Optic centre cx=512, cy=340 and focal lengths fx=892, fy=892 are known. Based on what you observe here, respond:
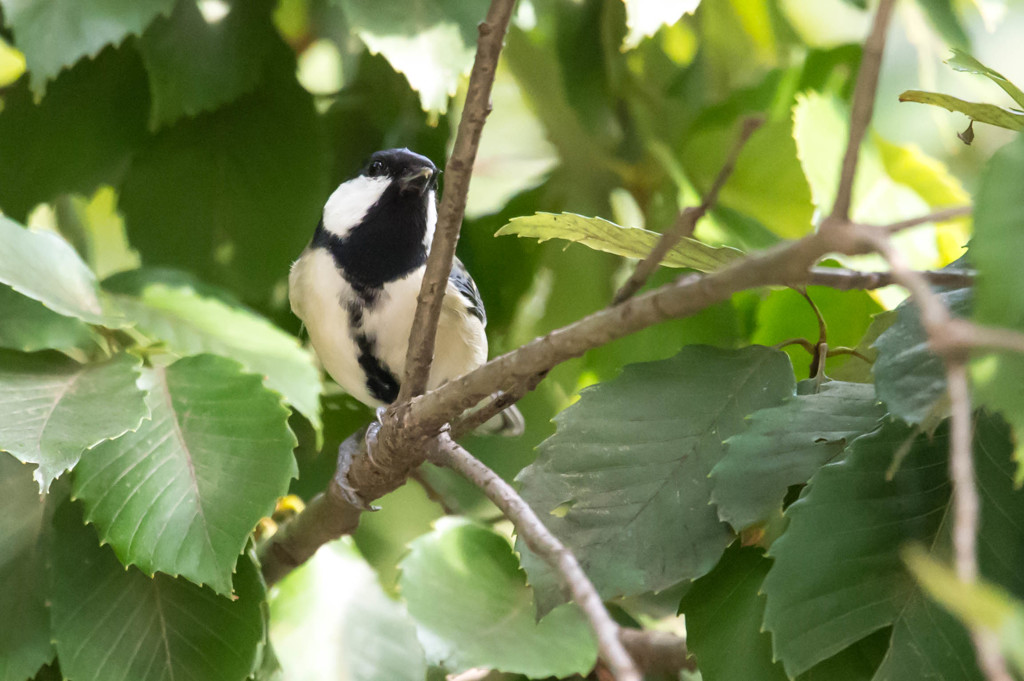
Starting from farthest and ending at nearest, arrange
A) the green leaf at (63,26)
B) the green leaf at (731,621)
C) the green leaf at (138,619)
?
1. the green leaf at (63,26)
2. the green leaf at (138,619)
3. the green leaf at (731,621)

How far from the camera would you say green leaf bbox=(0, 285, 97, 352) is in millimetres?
755

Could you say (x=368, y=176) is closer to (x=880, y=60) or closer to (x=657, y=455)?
(x=657, y=455)

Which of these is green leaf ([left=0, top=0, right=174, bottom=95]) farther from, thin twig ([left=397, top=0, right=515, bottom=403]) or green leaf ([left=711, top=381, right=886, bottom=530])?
green leaf ([left=711, top=381, right=886, bottom=530])

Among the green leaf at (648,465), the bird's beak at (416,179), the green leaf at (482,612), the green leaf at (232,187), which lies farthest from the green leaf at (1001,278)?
the green leaf at (232,187)

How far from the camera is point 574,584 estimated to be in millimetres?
362

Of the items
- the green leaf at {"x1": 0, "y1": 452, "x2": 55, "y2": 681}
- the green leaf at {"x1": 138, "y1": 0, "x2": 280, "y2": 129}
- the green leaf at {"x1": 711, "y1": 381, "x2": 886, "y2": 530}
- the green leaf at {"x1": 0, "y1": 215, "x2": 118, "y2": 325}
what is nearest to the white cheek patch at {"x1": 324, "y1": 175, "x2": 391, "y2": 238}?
the green leaf at {"x1": 138, "y1": 0, "x2": 280, "y2": 129}

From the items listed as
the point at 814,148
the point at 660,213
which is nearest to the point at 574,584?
the point at 814,148

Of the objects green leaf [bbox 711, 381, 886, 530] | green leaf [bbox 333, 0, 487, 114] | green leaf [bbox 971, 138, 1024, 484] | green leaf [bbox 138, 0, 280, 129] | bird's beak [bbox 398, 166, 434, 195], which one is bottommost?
green leaf [bbox 711, 381, 886, 530]

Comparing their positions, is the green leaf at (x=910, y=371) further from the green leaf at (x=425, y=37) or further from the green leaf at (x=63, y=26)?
the green leaf at (x=63, y=26)

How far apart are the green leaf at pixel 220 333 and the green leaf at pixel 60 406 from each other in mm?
89

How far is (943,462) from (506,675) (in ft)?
1.47

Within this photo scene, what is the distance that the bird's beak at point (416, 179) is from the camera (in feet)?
3.17

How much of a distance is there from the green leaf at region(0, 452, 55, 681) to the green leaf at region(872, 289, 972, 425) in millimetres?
632

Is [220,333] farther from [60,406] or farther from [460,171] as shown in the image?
[460,171]
